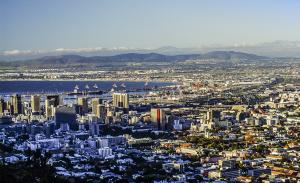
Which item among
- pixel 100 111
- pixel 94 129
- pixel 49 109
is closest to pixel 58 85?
pixel 49 109

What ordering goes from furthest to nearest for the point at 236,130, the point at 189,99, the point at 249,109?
the point at 189,99, the point at 249,109, the point at 236,130

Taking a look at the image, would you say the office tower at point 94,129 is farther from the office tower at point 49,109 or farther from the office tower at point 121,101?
the office tower at point 121,101

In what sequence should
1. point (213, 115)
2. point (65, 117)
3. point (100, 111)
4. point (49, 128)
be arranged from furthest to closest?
point (100, 111) < point (213, 115) < point (65, 117) < point (49, 128)

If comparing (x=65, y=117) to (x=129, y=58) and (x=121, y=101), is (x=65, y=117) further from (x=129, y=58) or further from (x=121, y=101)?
(x=129, y=58)

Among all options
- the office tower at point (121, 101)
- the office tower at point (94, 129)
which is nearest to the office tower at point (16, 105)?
the office tower at point (121, 101)

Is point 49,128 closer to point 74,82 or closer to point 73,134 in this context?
point 73,134

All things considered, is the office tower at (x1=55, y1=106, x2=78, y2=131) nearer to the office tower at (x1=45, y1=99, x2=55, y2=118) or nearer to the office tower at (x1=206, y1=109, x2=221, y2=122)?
the office tower at (x1=45, y1=99, x2=55, y2=118)

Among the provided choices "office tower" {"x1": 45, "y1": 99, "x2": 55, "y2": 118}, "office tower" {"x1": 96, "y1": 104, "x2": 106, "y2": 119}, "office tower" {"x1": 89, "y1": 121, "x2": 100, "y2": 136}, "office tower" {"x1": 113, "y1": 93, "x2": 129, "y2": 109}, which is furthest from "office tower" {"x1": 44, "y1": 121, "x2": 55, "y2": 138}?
"office tower" {"x1": 113, "y1": 93, "x2": 129, "y2": 109}

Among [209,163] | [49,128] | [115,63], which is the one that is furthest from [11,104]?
[115,63]
